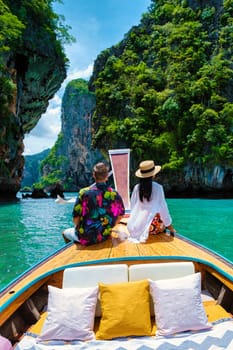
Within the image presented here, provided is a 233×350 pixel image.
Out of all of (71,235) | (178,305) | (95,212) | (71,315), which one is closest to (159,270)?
(178,305)

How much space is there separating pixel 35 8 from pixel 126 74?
1147 cm

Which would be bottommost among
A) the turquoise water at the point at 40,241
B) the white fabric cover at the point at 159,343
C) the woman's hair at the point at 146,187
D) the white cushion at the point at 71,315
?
the turquoise water at the point at 40,241

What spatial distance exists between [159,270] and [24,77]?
73.7 feet

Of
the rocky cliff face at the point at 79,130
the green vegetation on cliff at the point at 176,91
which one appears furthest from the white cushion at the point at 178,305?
the rocky cliff face at the point at 79,130

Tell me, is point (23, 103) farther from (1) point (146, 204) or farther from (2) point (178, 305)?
(2) point (178, 305)

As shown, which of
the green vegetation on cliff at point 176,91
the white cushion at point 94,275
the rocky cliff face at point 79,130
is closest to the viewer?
the white cushion at point 94,275

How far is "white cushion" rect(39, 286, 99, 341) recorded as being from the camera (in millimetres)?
1753

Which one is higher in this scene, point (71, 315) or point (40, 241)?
point (71, 315)

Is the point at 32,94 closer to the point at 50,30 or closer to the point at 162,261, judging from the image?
the point at 50,30

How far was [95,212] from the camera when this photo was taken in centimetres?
273

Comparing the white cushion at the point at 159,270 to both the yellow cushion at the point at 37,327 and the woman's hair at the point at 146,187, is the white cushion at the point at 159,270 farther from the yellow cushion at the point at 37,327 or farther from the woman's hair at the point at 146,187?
the woman's hair at the point at 146,187

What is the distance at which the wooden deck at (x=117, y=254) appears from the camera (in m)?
2.02

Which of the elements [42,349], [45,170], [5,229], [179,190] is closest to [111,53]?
[179,190]

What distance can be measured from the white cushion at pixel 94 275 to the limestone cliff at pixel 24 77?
16.9 metres
